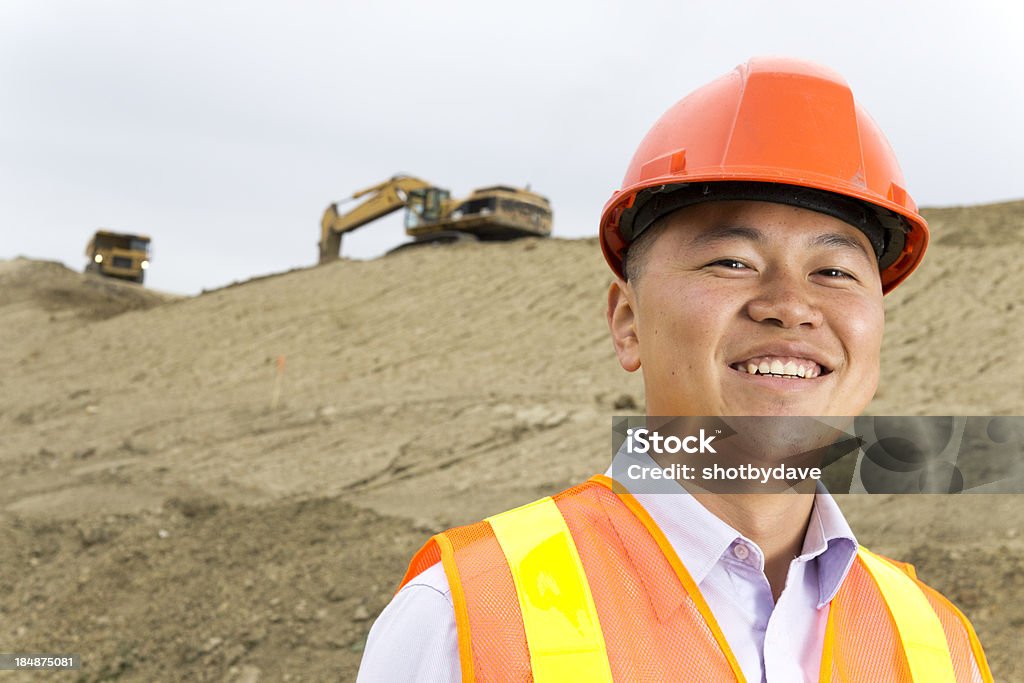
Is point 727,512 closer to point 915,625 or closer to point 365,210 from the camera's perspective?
point 915,625

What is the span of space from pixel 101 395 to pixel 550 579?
1551cm

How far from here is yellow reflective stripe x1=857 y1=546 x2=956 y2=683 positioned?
1.51 metres

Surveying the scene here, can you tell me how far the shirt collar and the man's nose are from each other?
1.17ft

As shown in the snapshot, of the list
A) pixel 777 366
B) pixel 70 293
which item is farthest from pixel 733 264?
pixel 70 293

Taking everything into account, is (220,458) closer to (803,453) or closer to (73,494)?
(73,494)

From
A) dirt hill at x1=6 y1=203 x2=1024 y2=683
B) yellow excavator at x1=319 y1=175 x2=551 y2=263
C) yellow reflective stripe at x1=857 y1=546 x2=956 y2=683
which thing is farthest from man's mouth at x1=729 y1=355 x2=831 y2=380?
yellow excavator at x1=319 y1=175 x2=551 y2=263

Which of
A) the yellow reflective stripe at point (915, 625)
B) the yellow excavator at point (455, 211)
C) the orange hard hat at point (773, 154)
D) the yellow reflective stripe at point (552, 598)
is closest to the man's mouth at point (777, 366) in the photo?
the orange hard hat at point (773, 154)

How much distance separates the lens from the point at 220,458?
33.5ft

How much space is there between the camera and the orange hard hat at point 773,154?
1.55 metres

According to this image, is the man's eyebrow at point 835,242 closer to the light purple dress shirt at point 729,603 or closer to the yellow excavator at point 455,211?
the light purple dress shirt at point 729,603

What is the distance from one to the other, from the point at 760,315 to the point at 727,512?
1.25ft

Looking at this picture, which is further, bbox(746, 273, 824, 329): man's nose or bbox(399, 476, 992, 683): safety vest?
bbox(746, 273, 824, 329): man's nose

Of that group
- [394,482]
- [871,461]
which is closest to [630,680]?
[871,461]

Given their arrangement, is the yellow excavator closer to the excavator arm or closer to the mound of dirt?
the excavator arm
